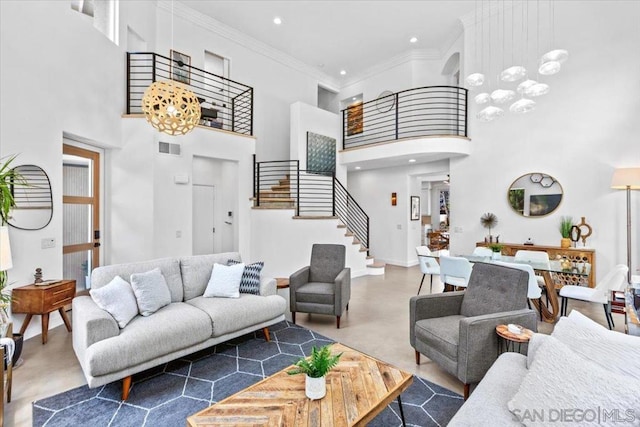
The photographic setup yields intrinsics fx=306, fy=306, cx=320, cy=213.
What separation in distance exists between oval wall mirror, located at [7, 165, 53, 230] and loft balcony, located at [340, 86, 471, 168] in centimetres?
598

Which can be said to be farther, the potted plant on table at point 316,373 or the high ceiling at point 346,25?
the high ceiling at point 346,25

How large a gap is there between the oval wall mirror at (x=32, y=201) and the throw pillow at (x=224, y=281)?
216cm

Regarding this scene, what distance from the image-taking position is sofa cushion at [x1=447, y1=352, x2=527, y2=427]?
146 centimetres

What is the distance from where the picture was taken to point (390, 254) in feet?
28.9

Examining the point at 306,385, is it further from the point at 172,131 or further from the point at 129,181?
the point at 129,181

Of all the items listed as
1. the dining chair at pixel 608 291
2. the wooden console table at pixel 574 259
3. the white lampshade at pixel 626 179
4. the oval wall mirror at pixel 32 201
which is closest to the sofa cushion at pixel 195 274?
the oval wall mirror at pixel 32 201

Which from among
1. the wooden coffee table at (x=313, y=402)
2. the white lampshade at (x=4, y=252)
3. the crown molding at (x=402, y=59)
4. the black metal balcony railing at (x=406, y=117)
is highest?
the crown molding at (x=402, y=59)

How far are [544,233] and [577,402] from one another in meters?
5.31

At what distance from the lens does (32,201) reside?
3598 millimetres

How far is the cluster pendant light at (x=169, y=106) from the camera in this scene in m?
3.62

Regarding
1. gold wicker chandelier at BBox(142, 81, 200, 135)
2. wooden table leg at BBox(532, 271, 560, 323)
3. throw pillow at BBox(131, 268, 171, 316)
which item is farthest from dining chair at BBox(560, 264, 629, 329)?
gold wicker chandelier at BBox(142, 81, 200, 135)

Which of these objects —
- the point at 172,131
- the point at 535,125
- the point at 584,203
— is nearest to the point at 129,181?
the point at 172,131

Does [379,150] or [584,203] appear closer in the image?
[584,203]

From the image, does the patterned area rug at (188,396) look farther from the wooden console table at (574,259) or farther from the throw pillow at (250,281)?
the wooden console table at (574,259)
